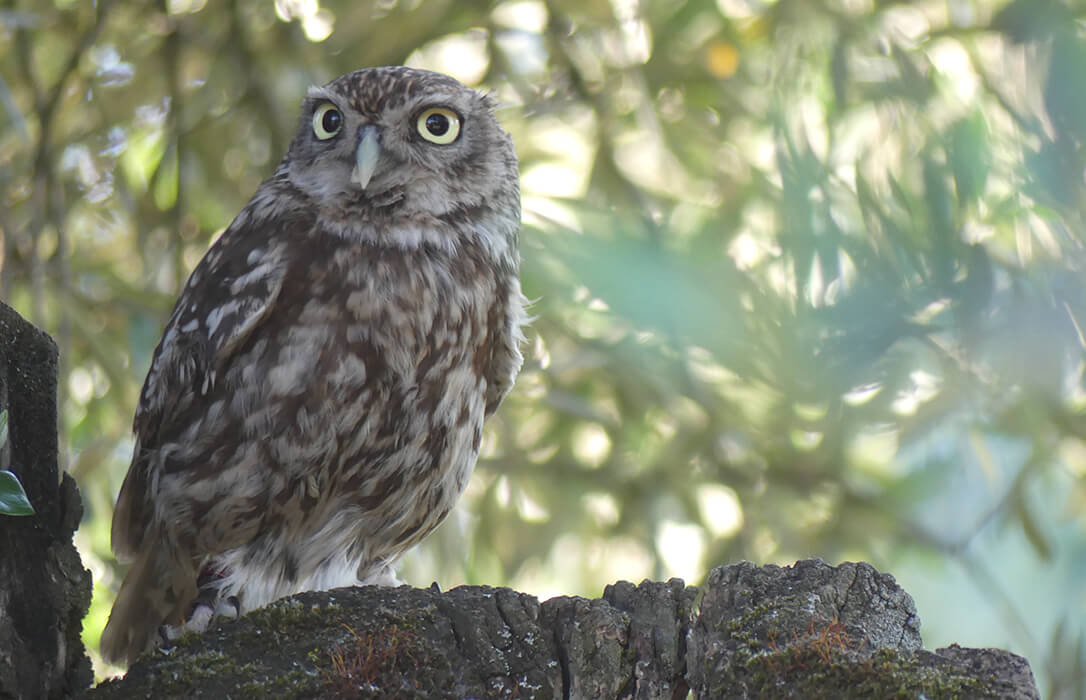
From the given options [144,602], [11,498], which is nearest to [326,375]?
[144,602]

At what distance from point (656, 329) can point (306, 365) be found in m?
0.92

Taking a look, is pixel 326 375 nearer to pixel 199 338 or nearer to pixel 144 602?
pixel 199 338

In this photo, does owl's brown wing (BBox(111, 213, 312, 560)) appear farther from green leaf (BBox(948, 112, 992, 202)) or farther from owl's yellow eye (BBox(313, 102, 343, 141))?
green leaf (BBox(948, 112, 992, 202))

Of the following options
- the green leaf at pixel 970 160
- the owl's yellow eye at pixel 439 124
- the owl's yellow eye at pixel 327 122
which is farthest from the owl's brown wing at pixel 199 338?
the green leaf at pixel 970 160

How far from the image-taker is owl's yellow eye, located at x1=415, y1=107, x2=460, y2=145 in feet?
7.99

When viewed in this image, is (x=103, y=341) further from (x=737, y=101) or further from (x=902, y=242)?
(x=902, y=242)

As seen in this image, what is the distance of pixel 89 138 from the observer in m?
3.31

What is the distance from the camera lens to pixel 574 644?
1.36m

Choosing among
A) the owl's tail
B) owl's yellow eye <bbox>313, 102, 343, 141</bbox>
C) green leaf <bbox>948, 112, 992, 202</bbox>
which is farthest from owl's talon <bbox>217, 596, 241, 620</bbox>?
green leaf <bbox>948, 112, 992, 202</bbox>

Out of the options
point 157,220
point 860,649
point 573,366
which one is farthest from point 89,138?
point 860,649

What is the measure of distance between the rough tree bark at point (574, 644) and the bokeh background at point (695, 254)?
1.06 metres

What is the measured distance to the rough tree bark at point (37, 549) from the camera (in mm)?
1450

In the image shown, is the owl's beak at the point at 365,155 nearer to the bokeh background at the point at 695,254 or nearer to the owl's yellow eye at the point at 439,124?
the owl's yellow eye at the point at 439,124

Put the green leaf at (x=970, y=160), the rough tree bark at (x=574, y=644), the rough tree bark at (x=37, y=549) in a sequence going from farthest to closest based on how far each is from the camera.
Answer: the green leaf at (x=970, y=160) < the rough tree bark at (x=37, y=549) < the rough tree bark at (x=574, y=644)
